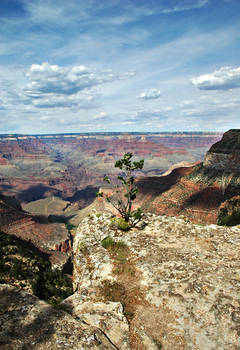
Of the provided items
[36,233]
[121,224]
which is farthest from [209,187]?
[121,224]

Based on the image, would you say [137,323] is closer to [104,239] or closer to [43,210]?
[104,239]

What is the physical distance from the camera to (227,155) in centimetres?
8081

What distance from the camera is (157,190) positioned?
11406 cm

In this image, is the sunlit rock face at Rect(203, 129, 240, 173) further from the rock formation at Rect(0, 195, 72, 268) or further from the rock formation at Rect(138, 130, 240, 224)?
the rock formation at Rect(0, 195, 72, 268)

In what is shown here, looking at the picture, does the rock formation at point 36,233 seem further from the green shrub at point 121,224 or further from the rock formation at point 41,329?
the rock formation at point 41,329

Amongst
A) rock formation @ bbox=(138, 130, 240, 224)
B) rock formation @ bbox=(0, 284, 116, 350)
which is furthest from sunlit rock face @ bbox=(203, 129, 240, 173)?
rock formation @ bbox=(0, 284, 116, 350)

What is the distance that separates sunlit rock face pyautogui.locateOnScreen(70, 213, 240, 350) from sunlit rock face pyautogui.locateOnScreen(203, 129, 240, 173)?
211ft

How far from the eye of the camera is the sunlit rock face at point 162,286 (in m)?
10.0

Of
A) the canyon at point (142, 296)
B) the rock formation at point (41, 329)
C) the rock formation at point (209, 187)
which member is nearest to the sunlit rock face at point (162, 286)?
the canyon at point (142, 296)

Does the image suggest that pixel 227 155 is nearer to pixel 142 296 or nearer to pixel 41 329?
pixel 142 296

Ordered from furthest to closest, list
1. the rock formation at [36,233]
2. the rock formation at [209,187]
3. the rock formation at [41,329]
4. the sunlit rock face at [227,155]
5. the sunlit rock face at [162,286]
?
the sunlit rock face at [227,155] < the rock formation at [209,187] < the rock formation at [36,233] < the sunlit rock face at [162,286] < the rock formation at [41,329]

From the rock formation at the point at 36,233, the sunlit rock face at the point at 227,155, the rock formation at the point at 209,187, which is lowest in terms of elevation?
the rock formation at the point at 36,233

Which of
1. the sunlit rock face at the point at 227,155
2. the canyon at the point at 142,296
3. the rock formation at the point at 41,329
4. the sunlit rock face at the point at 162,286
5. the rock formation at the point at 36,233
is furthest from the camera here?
the sunlit rock face at the point at 227,155

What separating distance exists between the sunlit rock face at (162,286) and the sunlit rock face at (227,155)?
211 feet
